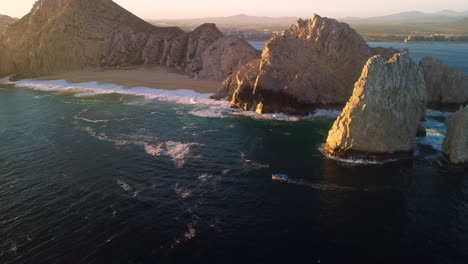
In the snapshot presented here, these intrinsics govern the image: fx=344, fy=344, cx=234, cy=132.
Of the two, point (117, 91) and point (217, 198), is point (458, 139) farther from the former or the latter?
point (117, 91)

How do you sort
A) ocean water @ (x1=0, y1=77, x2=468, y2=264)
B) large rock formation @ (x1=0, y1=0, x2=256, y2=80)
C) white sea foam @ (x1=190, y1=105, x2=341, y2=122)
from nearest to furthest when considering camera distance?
ocean water @ (x1=0, y1=77, x2=468, y2=264)
white sea foam @ (x1=190, y1=105, x2=341, y2=122)
large rock formation @ (x1=0, y1=0, x2=256, y2=80)

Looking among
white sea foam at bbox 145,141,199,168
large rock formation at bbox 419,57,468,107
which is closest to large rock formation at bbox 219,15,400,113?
large rock formation at bbox 419,57,468,107

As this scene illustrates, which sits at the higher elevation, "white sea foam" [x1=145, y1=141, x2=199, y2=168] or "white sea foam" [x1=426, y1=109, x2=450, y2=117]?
"white sea foam" [x1=426, y1=109, x2=450, y2=117]

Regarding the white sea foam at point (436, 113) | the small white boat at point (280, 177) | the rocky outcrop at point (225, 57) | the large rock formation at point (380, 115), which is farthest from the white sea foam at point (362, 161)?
the rocky outcrop at point (225, 57)

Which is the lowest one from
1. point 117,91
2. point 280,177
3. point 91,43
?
point 280,177

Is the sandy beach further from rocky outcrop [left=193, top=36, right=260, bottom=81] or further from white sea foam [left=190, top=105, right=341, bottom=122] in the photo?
white sea foam [left=190, top=105, right=341, bottom=122]

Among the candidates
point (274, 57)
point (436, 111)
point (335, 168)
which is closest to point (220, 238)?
point (335, 168)

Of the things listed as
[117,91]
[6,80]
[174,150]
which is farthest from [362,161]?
[6,80]
